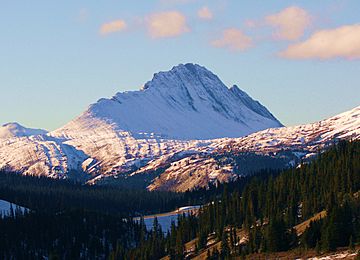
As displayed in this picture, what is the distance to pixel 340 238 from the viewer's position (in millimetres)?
157375

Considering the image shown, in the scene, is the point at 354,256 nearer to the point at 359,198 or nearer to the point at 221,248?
the point at 359,198

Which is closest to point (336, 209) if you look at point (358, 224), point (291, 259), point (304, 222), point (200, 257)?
point (358, 224)

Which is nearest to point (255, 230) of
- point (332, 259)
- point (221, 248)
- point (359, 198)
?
point (221, 248)

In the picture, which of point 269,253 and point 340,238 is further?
point 269,253

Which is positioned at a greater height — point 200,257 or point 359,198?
point 359,198

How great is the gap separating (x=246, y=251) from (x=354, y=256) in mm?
43085

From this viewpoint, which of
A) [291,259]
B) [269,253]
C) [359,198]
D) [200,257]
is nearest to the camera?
[291,259]

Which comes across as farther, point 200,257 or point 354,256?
point 200,257

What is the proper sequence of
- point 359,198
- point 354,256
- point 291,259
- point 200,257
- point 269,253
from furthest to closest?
point 200,257, point 359,198, point 269,253, point 291,259, point 354,256

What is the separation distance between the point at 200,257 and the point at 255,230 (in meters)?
17.2

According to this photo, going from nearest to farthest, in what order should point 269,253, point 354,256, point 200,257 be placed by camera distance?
1. point 354,256
2. point 269,253
3. point 200,257

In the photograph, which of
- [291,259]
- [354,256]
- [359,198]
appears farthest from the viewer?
[359,198]

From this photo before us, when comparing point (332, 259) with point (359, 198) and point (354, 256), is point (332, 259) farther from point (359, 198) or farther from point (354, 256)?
point (359, 198)

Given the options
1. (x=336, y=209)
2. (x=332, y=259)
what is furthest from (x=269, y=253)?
(x=332, y=259)
